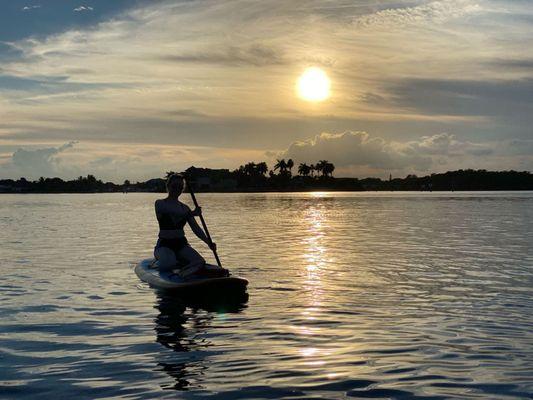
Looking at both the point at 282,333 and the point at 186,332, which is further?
the point at 186,332

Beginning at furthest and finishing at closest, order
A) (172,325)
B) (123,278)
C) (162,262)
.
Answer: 1. (123,278)
2. (162,262)
3. (172,325)

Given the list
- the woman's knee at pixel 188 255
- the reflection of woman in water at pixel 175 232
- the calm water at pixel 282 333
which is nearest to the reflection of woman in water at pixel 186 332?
the calm water at pixel 282 333

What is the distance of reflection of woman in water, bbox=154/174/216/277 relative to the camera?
1580 cm

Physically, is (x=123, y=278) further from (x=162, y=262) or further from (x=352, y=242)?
(x=352, y=242)

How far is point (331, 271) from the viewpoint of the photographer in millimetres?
21859

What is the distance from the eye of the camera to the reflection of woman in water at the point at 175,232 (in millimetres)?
15805

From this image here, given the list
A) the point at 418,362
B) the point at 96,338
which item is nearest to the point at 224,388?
the point at 418,362

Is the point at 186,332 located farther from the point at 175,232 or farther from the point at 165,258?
the point at 165,258

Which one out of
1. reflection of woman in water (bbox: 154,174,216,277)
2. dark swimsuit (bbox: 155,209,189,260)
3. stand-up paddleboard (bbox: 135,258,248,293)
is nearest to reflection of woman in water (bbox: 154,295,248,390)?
stand-up paddleboard (bbox: 135,258,248,293)

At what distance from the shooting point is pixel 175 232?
53.8 feet

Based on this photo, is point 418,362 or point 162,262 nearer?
point 418,362

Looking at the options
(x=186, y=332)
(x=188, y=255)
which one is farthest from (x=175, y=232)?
(x=186, y=332)

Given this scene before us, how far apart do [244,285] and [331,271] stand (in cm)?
724

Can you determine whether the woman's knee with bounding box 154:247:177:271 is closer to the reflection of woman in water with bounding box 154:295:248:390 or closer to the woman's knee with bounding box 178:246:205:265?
the woman's knee with bounding box 178:246:205:265
